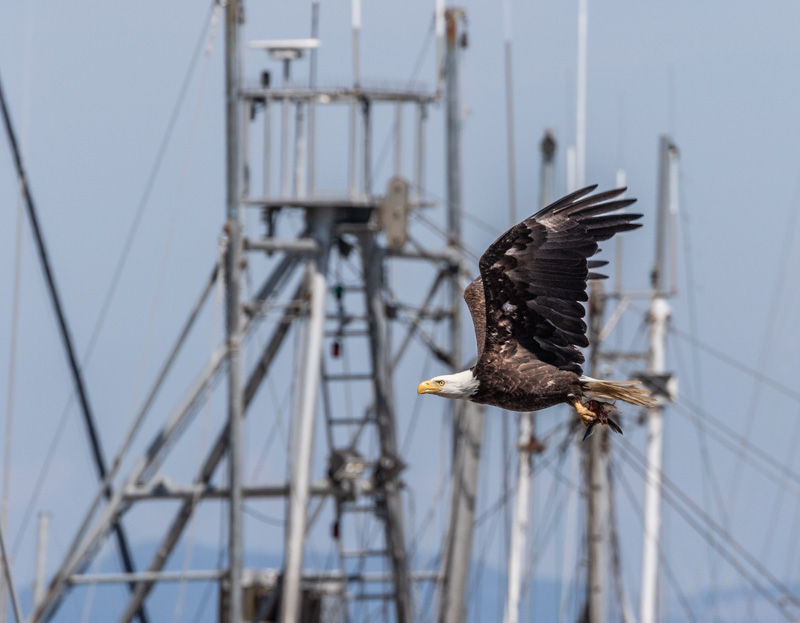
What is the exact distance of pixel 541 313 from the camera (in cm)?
2392

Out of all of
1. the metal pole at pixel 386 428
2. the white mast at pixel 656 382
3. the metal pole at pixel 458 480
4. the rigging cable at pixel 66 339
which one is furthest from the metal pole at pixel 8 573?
the white mast at pixel 656 382

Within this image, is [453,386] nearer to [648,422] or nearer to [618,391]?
[618,391]

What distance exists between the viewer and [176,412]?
42.2m

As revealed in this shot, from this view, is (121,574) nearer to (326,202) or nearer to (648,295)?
(326,202)

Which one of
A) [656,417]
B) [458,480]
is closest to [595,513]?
[458,480]

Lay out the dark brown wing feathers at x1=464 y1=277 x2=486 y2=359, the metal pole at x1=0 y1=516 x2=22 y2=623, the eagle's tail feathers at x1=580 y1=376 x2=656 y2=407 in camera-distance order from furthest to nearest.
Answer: the metal pole at x1=0 y1=516 x2=22 y2=623 → the dark brown wing feathers at x1=464 y1=277 x2=486 y2=359 → the eagle's tail feathers at x1=580 y1=376 x2=656 y2=407

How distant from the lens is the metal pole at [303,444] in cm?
4138

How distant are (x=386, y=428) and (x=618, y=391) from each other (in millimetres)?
20665

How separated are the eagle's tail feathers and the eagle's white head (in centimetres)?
118

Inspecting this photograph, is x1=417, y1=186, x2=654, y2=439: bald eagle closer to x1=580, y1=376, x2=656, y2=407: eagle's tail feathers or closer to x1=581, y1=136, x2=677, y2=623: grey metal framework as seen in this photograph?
x1=580, y1=376, x2=656, y2=407: eagle's tail feathers

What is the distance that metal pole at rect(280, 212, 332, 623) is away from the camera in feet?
136

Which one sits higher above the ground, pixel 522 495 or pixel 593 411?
pixel 593 411

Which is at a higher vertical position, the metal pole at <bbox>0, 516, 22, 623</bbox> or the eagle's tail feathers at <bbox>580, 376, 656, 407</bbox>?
the eagle's tail feathers at <bbox>580, 376, 656, 407</bbox>

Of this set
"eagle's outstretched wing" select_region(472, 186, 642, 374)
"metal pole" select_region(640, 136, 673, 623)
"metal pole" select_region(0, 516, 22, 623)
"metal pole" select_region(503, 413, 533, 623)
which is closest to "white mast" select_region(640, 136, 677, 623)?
"metal pole" select_region(640, 136, 673, 623)
